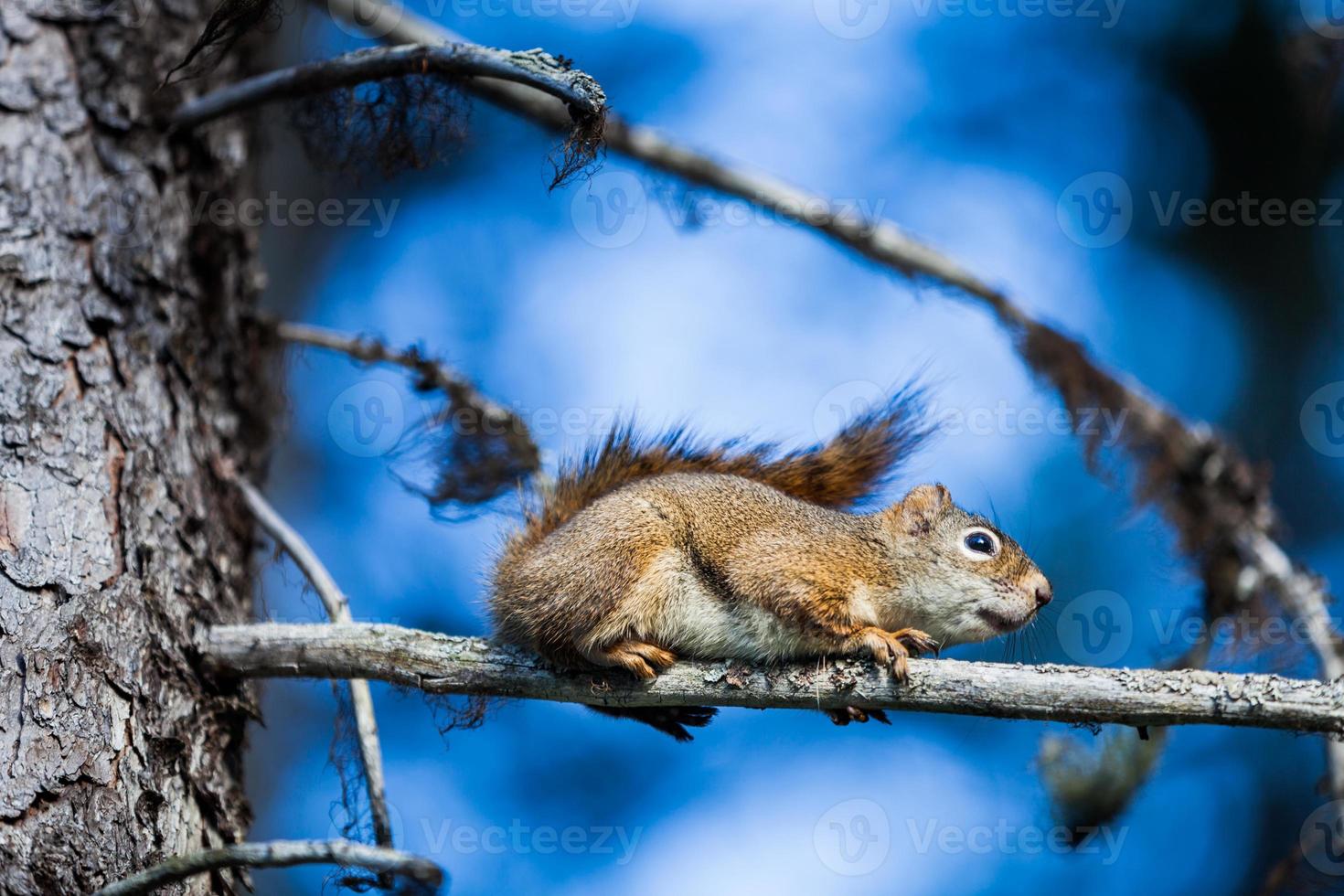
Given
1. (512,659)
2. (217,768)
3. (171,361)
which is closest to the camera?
(512,659)

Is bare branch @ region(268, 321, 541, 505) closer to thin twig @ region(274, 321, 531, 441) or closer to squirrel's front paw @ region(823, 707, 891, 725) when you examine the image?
thin twig @ region(274, 321, 531, 441)

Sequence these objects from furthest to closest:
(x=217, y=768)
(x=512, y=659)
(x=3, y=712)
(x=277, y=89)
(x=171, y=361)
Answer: (x=171, y=361) → (x=277, y=89) → (x=217, y=768) → (x=512, y=659) → (x=3, y=712)

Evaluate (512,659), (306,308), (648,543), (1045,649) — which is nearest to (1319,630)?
(1045,649)

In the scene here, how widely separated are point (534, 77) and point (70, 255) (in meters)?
1.28

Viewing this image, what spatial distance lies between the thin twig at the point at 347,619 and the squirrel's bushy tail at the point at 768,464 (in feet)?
1.42

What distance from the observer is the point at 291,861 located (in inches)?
68.2

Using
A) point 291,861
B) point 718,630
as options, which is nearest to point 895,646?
point 718,630

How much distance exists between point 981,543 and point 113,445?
6.48 ft

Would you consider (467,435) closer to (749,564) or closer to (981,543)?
(749,564)

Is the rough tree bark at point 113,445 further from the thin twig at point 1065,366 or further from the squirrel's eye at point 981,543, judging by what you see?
the squirrel's eye at point 981,543

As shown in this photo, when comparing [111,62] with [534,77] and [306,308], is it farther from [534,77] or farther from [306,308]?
[306,308]

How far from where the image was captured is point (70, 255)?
2678 mm

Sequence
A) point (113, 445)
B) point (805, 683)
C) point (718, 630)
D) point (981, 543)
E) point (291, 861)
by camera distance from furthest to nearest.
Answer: point (981, 543), point (113, 445), point (718, 630), point (805, 683), point (291, 861)

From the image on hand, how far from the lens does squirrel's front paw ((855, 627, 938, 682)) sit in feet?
6.94
